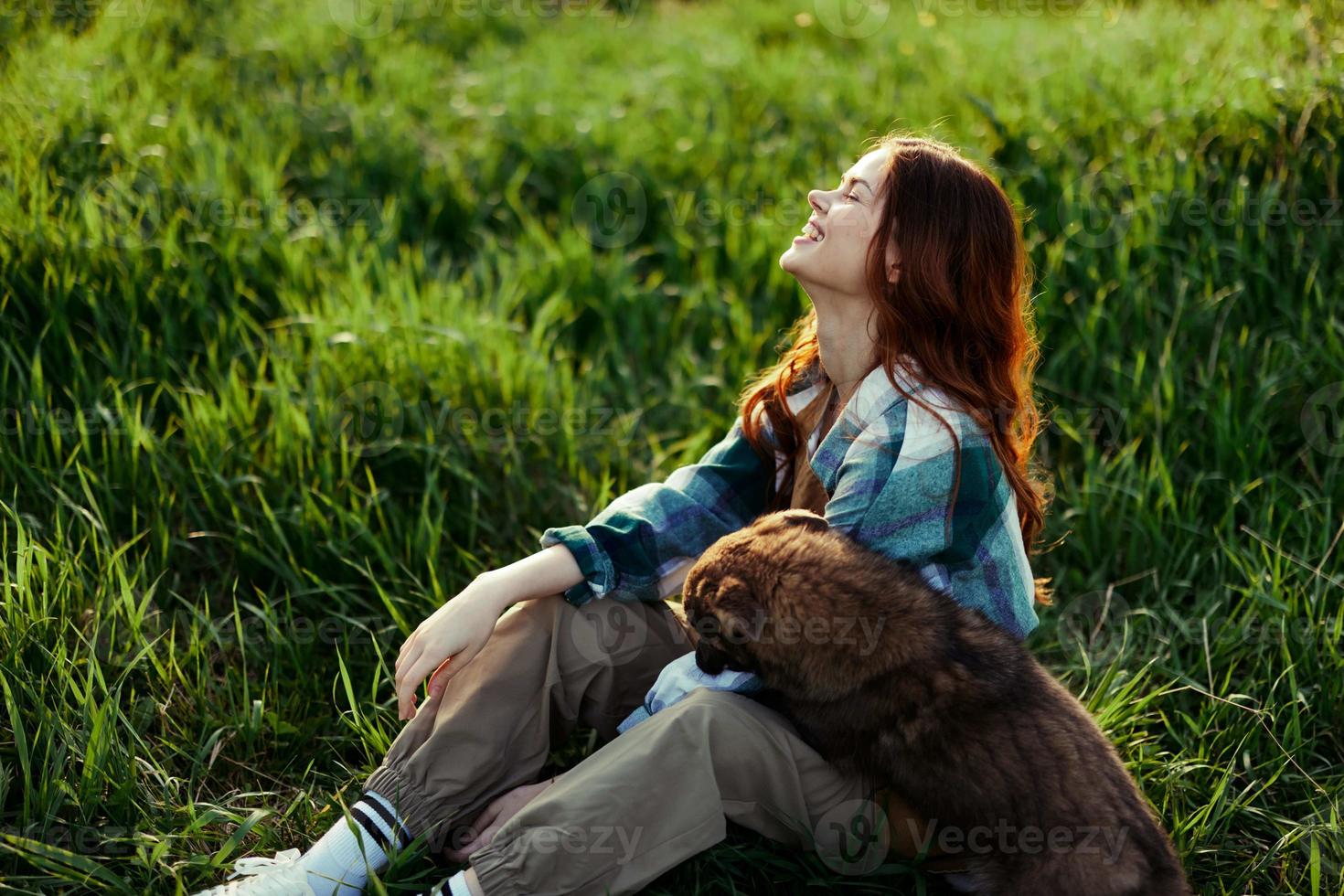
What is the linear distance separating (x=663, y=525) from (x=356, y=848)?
0.89 metres

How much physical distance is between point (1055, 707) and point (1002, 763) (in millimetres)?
159

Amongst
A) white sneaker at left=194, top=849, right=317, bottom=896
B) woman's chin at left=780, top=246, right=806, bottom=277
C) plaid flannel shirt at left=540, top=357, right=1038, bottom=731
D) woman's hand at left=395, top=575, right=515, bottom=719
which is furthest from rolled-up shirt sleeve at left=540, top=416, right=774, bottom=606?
white sneaker at left=194, top=849, right=317, bottom=896

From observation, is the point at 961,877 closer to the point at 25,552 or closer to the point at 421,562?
the point at 421,562

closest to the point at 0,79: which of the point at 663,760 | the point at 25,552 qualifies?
the point at 25,552

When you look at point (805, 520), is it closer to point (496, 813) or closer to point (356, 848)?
point (496, 813)

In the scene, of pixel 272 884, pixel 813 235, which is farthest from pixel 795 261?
pixel 272 884

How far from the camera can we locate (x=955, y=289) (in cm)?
231

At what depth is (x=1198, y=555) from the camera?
315 centimetres

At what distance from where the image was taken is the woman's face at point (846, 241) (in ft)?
7.52

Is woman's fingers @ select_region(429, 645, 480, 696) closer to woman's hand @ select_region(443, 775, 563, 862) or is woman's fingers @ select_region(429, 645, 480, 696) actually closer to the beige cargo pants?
the beige cargo pants

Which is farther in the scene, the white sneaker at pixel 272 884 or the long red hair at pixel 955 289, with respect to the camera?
the long red hair at pixel 955 289

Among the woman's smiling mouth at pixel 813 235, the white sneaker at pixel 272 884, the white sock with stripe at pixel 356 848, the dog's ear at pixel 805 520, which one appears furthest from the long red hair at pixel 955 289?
the white sneaker at pixel 272 884

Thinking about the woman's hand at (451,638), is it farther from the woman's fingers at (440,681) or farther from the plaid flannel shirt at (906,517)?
the plaid flannel shirt at (906,517)

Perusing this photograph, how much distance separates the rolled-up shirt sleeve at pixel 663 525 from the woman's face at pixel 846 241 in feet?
1.55
